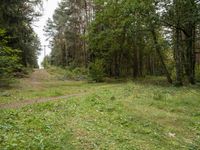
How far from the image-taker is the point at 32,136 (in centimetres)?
701

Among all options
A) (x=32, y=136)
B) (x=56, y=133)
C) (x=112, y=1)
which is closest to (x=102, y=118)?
(x=56, y=133)

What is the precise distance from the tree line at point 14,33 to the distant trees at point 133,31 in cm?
628

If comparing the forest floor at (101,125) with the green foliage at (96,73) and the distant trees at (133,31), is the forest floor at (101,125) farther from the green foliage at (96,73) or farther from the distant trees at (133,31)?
the green foliage at (96,73)

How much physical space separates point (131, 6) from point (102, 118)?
501 inches

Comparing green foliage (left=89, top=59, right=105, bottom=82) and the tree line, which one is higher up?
the tree line

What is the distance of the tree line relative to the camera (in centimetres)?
1457

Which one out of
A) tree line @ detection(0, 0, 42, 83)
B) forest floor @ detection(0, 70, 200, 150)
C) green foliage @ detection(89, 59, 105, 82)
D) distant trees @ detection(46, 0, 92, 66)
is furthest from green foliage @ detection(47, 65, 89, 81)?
forest floor @ detection(0, 70, 200, 150)

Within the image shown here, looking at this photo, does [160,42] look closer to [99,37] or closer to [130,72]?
[99,37]

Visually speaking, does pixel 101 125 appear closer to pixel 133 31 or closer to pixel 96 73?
pixel 133 31

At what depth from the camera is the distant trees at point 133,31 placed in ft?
66.6

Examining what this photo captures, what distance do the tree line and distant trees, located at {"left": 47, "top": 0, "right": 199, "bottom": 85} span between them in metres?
6.28

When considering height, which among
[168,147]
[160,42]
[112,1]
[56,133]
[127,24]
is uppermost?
[112,1]

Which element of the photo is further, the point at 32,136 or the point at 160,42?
the point at 160,42

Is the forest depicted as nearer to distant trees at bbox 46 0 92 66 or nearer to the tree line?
the tree line
